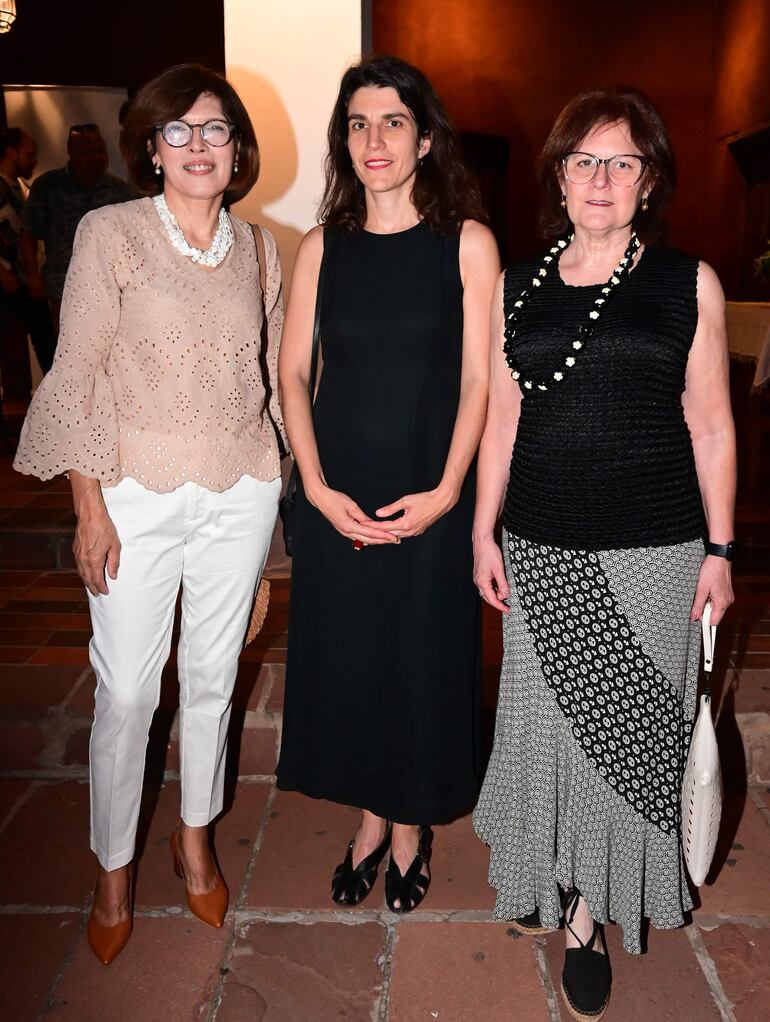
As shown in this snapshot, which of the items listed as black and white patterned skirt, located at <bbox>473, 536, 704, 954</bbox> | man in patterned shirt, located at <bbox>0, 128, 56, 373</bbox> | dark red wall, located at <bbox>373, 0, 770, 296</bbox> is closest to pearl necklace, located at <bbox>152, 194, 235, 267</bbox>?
black and white patterned skirt, located at <bbox>473, 536, 704, 954</bbox>

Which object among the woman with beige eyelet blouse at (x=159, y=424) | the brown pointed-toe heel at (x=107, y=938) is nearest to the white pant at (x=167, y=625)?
the woman with beige eyelet blouse at (x=159, y=424)

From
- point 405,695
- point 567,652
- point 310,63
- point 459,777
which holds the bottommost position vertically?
point 459,777

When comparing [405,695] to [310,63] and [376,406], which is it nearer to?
[376,406]

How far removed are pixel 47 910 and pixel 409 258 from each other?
170 cm

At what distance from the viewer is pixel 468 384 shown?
7.08ft

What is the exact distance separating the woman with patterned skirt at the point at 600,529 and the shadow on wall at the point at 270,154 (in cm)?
167

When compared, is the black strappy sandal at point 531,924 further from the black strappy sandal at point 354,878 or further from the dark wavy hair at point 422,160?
the dark wavy hair at point 422,160

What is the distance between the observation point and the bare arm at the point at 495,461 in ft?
6.77

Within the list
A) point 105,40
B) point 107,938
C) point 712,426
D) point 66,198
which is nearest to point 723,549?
point 712,426

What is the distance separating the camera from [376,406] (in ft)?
7.09

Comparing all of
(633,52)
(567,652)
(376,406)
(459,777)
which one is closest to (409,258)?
(376,406)

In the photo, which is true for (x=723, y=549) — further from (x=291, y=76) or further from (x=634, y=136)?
(x=291, y=76)

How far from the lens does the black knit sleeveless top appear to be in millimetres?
1880

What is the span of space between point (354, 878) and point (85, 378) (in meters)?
1.33
